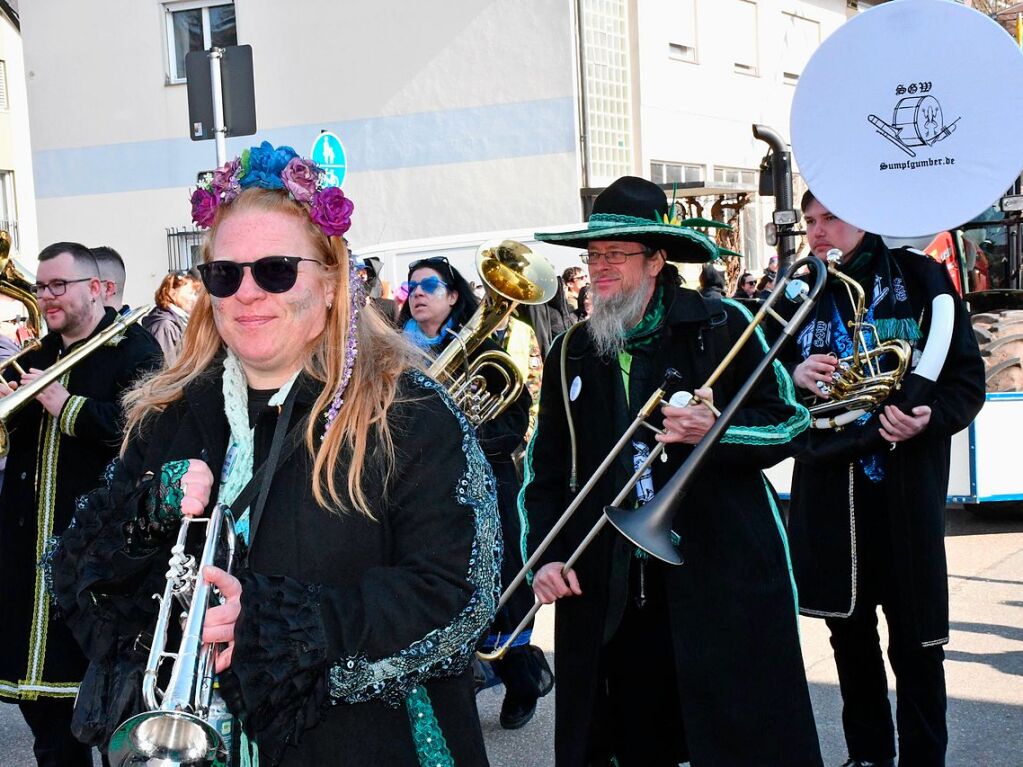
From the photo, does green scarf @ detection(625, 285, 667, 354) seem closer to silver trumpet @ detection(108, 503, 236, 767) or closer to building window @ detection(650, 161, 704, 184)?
silver trumpet @ detection(108, 503, 236, 767)

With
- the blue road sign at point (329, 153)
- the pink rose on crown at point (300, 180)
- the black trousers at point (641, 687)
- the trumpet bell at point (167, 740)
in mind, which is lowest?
the black trousers at point (641, 687)

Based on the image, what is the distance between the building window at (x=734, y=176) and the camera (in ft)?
71.4

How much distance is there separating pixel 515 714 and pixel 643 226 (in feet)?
8.18

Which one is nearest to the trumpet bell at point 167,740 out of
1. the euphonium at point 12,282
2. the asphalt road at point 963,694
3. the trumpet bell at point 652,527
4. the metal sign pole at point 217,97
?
the trumpet bell at point 652,527

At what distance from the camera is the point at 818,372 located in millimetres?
4125

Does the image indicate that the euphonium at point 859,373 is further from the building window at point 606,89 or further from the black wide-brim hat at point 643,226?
the building window at point 606,89

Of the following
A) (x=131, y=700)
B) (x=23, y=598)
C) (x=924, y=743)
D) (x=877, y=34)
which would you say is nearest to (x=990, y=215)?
(x=877, y=34)

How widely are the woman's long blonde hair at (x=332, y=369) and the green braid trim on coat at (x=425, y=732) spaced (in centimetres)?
34

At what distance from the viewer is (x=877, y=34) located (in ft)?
13.6

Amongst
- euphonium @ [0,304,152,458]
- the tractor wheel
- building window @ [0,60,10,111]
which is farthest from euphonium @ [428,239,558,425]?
building window @ [0,60,10,111]

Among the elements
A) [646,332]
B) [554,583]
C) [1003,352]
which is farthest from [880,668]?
[1003,352]

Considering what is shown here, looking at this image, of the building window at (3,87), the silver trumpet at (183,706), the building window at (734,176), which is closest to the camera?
the silver trumpet at (183,706)

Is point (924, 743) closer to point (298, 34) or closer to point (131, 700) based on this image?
point (131, 700)

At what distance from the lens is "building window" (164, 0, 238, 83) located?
802 inches
